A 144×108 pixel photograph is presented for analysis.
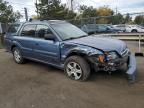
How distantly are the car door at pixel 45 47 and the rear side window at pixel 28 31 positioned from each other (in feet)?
0.80

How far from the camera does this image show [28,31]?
649cm

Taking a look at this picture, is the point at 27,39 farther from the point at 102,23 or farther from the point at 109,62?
the point at 102,23

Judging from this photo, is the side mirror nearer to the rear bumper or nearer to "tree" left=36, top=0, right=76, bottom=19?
the rear bumper

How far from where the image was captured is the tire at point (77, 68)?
477 centimetres

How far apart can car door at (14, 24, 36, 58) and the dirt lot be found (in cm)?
81

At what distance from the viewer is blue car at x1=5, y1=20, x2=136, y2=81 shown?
462 centimetres

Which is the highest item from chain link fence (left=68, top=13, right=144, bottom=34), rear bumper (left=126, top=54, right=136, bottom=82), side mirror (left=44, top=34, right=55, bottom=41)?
chain link fence (left=68, top=13, right=144, bottom=34)

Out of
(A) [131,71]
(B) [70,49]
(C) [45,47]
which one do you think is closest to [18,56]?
(C) [45,47]

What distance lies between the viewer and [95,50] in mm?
4602

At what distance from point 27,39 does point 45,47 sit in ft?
3.47

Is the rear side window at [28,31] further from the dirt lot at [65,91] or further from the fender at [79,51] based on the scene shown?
the fender at [79,51]

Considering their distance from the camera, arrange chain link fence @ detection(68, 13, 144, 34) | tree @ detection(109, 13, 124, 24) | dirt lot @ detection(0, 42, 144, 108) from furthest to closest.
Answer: chain link fence @ detection(68, 13, 144, 34), tree @ detection(109, 13, 124, 24), dirt lot @ detection(0, 42, 144, 108)

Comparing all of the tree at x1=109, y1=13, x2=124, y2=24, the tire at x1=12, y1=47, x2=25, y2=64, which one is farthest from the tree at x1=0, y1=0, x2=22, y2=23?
the tire at x1=12, y1=47, x2=25, y2=64

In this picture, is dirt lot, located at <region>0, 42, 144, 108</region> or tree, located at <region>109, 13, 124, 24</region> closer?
dirt lot, located at <region>0, 42, 144, 108</region>
